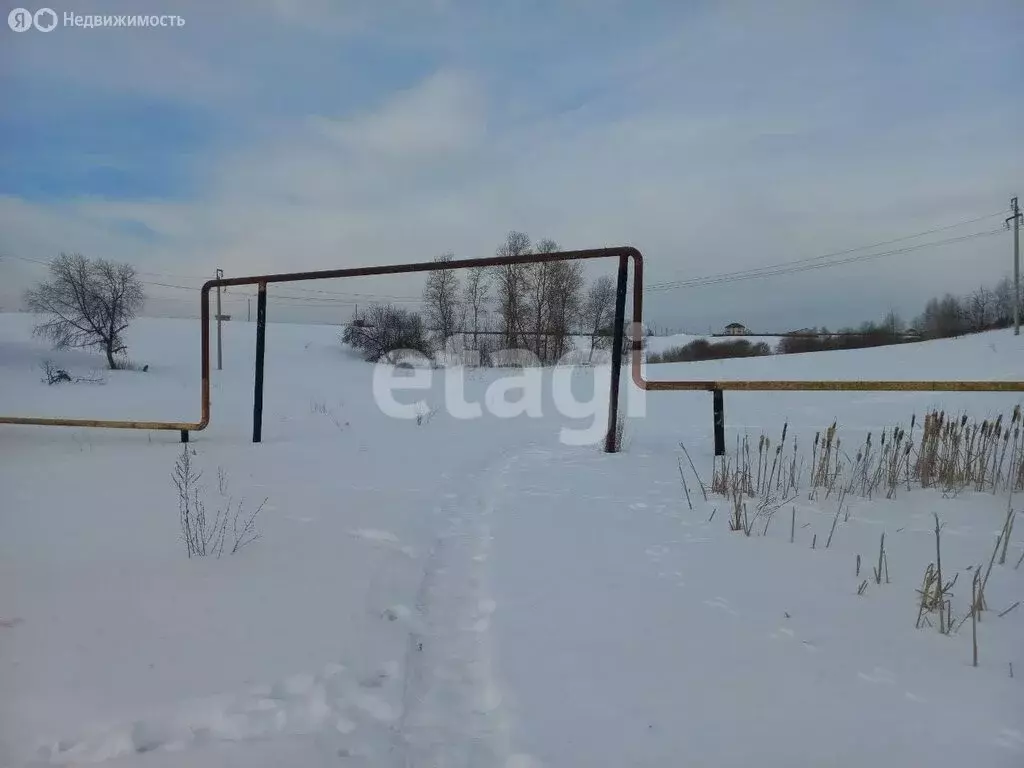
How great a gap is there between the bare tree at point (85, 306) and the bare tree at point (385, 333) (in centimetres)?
1148

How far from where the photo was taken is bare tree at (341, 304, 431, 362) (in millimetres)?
27781

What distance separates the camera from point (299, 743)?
4.90 ft

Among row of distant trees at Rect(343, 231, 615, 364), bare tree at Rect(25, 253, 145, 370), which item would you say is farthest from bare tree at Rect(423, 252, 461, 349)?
bare tree at Rect(25, 253, 145, 370)

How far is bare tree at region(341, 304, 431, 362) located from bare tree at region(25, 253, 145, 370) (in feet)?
37.7

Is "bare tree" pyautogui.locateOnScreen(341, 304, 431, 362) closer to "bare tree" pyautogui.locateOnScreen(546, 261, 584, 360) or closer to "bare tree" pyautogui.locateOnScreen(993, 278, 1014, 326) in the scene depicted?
"bare tree" pyautogui.locateOnScreen(546, 261, 584, 360)

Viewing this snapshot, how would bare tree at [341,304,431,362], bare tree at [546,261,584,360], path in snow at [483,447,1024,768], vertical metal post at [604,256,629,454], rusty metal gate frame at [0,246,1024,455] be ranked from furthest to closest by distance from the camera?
1. bare tree at [341,304,431,362]
2. bare tree at [546,261,584,360]
3. vertical metal post at [604,256,629,454]
4. rusty metal gate frame at [0,246,1024,455]
5. path in snow at [483,447,1024,768]

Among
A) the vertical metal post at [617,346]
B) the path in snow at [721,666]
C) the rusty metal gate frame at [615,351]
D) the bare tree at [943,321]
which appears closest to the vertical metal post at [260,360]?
the rusty metal gate frame at [615,351]

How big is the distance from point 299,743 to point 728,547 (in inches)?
92.7

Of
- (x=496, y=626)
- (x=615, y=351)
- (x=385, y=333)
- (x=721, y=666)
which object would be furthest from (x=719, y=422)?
(x=385, y=333)

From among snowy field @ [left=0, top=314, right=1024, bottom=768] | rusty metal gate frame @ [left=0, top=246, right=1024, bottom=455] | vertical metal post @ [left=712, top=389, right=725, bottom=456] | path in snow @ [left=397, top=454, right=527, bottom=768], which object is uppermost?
rusty metal gate frame @ [left=0, top=246, right=1024, bottom=455]

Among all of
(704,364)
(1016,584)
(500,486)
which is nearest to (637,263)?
(500,486)

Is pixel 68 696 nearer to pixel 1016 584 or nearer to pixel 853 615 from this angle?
pixel 853 615

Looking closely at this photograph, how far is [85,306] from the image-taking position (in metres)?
23.9

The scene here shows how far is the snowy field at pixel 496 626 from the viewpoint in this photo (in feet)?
4.99
